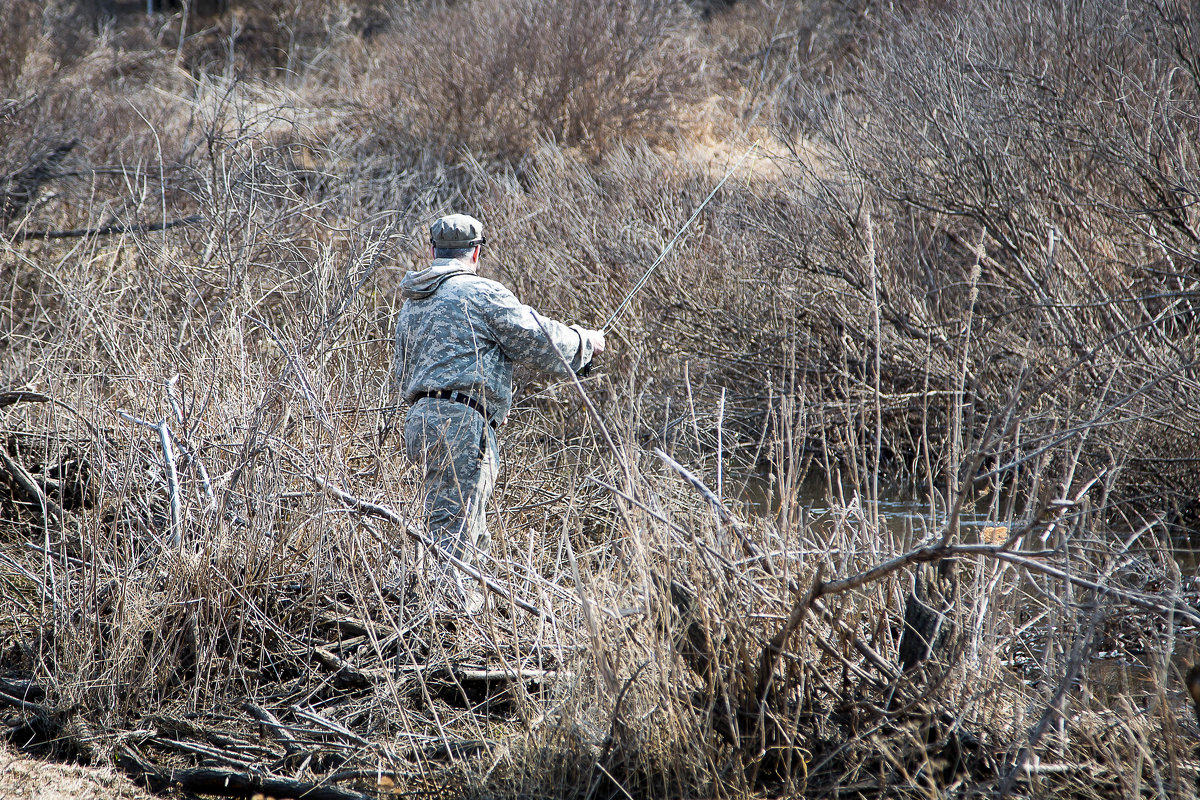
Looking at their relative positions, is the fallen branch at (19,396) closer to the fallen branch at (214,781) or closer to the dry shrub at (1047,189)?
the fallen branch at (214,781)

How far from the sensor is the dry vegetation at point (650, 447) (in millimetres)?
2773

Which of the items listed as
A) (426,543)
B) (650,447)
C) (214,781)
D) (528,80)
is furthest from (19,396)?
(528,80)

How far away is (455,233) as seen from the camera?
4.33 metres

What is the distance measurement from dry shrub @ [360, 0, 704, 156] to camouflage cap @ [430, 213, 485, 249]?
960 cm

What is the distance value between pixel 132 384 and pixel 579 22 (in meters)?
10.6

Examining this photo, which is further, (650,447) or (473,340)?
(650,447)

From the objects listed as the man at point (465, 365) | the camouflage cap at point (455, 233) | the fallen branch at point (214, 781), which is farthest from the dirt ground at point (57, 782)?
the camouflage cap at point (455, 233)

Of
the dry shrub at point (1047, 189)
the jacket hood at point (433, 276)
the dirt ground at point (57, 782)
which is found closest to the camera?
the dirt ground at point (57, 782)

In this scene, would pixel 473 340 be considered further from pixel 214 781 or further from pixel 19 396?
pixel 19 396

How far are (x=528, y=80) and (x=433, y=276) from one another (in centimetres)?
1062

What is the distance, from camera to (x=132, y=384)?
512 cm

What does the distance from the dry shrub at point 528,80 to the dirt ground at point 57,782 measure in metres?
11.3

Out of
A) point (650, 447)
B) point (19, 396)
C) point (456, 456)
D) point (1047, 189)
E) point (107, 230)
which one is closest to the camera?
→ point (456, 456)

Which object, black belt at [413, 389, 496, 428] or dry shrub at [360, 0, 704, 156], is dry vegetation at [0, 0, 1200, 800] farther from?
black belt at [413, 389, 496, 428]
